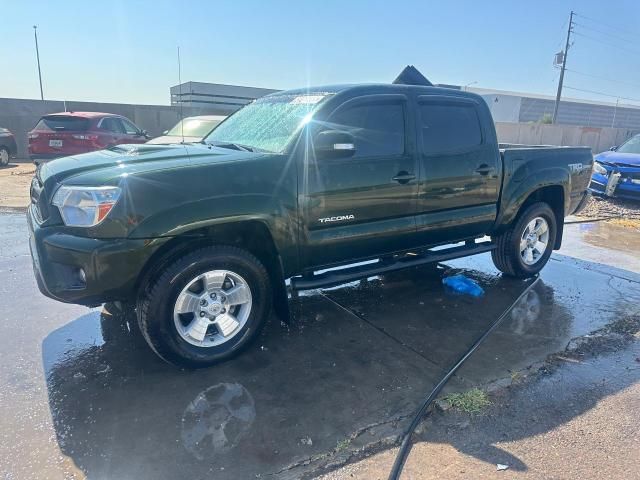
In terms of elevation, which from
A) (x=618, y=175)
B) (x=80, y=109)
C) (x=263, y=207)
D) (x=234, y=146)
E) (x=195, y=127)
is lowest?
(x=618, y=175)

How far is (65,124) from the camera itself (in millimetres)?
12477

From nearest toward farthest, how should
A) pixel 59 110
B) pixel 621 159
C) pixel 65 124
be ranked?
1. pixel 621 159
2. pixel 65 124
3. pixel 59 110

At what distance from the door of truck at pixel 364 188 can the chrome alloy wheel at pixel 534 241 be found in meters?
1.89

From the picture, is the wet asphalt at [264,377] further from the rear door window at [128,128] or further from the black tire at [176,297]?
the rear door window at [128,128]


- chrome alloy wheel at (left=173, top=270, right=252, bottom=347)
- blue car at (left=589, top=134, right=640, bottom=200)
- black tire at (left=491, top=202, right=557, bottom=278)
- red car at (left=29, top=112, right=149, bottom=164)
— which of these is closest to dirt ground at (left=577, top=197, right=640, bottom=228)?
blue car at (left=589, top=134, right=640, bottom=200)

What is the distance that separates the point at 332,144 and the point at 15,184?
11171mm

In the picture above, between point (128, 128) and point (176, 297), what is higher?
point (128, 128)

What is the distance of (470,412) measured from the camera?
2.96 metres

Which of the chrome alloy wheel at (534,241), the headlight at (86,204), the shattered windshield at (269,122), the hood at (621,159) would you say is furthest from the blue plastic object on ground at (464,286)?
the hood at (621,159)

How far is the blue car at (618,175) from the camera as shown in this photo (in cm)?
1024

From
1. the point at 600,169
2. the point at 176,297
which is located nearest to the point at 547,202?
the point at 176,297

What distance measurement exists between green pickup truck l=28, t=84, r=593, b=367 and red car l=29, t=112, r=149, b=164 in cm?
917

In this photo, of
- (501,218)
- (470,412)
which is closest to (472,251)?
(501,218)

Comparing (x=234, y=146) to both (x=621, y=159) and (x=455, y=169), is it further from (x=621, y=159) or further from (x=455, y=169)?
(x=621, y=159)
